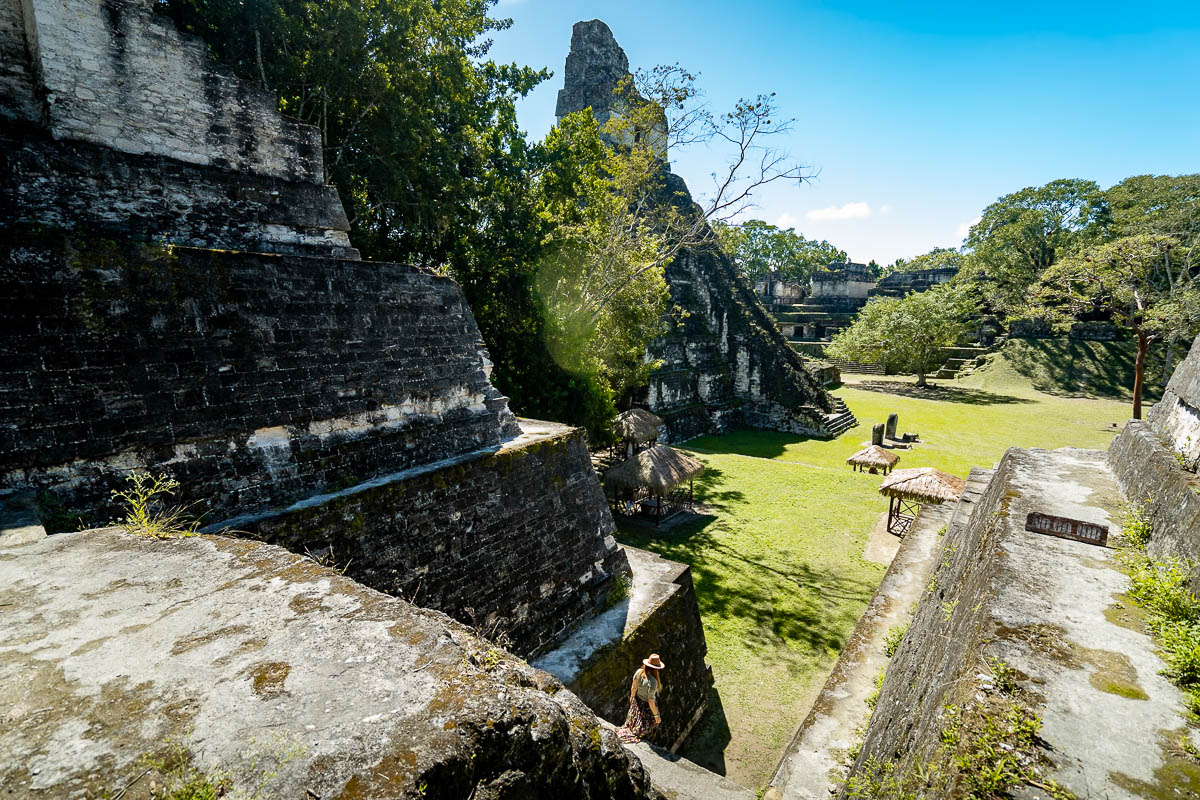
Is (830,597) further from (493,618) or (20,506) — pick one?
(20,506)

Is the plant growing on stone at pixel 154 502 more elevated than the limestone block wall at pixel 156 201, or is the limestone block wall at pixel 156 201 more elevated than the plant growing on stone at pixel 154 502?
the limestone block wall at pixel 156 201

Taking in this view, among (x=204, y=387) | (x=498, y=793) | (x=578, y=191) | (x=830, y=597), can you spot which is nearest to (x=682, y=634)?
(x=830, y=597)

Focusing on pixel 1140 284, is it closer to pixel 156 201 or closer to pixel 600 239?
pixel 600 239

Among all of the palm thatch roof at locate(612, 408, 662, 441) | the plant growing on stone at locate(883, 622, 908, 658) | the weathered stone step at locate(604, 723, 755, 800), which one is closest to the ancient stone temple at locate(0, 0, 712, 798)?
the weathered stone step at locate(604, 723, 755, 800)

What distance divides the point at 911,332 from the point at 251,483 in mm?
30643

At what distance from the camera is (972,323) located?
31484 millimetres

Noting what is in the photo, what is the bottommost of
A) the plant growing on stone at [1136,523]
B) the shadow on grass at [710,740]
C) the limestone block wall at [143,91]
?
the shadow on grass at [710,740]

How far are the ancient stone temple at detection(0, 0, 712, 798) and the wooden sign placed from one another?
10.9 ft

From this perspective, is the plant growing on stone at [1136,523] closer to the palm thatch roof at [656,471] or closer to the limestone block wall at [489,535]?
the limestone block wall at [489,535]

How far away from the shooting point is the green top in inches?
188

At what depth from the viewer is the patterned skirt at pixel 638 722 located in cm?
476

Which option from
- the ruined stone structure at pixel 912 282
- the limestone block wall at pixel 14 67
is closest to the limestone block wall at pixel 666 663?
the limestone block wall at pixel 14 67

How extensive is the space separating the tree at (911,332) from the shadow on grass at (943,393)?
2.60ft

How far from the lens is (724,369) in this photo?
20750 mm
